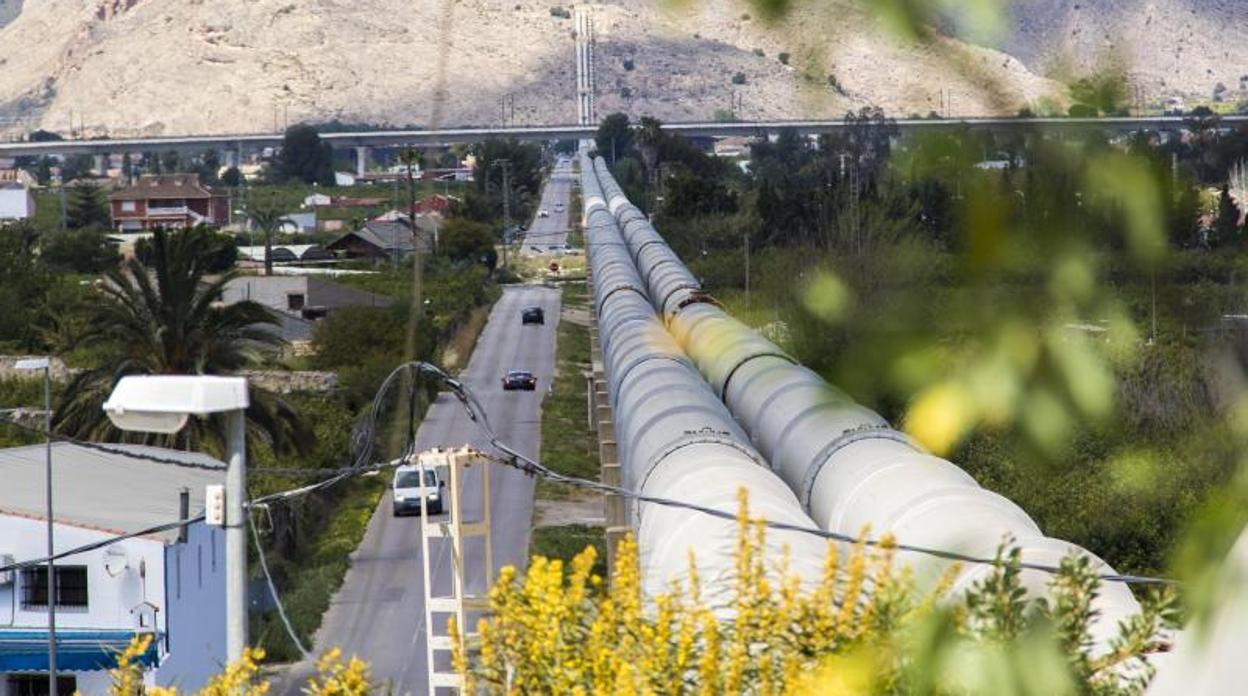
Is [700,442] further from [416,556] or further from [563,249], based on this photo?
[563,249]

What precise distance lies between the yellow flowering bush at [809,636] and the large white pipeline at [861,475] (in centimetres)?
10

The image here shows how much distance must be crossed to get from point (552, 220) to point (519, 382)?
4235 centimetres

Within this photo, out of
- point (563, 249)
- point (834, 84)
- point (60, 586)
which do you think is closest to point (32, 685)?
point (60, 586)

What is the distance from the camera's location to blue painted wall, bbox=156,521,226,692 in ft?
52.4

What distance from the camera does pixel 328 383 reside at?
33.6 metres

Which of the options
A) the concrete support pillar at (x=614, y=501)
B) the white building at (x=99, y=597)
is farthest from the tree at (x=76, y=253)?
the concrete support pillar at (x=614, y=501)

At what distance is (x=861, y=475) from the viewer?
27.2 ft

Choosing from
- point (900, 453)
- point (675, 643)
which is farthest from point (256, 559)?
point (675, 643)

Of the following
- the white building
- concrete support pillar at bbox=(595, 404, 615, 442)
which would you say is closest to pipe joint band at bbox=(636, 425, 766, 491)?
the white building

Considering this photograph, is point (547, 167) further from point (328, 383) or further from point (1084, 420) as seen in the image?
point (1084, 420)

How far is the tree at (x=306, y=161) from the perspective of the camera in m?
93.3

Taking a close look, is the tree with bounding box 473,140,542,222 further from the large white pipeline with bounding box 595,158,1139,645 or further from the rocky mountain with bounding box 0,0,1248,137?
the rocky mountain with bounding box 0,0,1248,137

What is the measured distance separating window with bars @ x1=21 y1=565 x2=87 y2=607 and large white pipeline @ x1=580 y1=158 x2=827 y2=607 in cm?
497

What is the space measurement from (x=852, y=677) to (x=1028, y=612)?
86 cm
